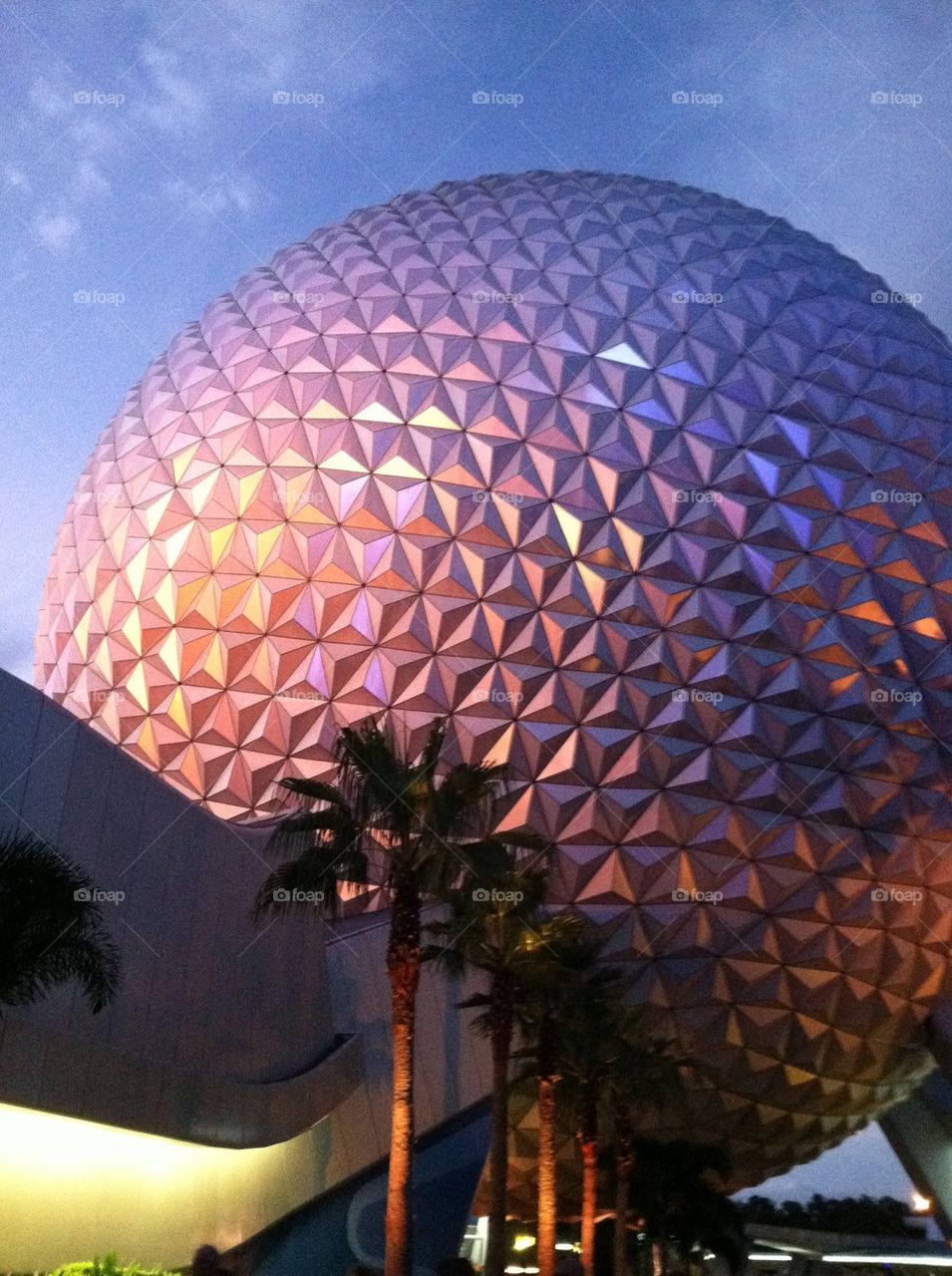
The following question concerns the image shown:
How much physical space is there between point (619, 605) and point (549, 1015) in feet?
26.7

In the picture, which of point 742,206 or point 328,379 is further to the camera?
point 742,206

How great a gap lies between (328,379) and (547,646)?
7.35m

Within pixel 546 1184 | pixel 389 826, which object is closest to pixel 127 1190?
pixel 546 1184

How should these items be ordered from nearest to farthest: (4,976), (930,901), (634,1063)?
(4,976) → (634,1063) → (930,901)

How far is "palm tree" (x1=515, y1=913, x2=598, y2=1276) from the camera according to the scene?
52.9 ft

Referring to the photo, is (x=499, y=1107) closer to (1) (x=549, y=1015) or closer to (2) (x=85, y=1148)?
(1) (x=549, y=1015)

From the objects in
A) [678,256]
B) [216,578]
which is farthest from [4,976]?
[678,256]

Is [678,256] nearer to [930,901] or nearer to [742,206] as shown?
[742,206]

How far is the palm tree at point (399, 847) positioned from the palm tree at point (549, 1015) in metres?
3.21

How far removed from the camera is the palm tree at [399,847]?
12.3 meters

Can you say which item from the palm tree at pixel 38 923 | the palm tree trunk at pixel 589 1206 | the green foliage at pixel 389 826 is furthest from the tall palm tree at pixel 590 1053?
the palm tree at pixel 38 923

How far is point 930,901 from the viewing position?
920 inches

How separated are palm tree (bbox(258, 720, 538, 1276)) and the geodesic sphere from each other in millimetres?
7784

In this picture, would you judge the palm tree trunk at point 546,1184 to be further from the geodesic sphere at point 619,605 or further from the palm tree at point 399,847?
the palm tree at point 399,847
